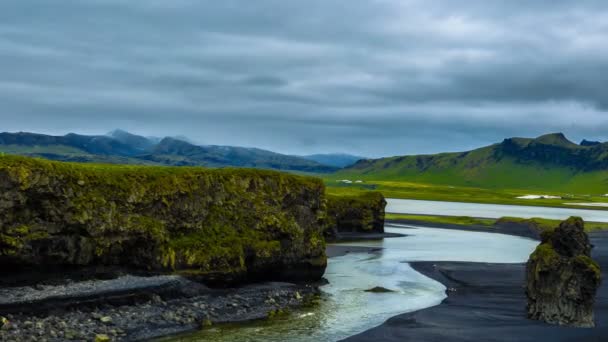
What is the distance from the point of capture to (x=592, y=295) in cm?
3838

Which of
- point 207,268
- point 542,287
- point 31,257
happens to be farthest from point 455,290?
point 31,257

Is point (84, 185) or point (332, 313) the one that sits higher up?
point (84, 185)

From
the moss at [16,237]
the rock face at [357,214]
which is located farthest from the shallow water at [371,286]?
the moss at [16,237]

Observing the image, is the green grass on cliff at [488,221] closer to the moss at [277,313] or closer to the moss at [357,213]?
the moss at [357,213]

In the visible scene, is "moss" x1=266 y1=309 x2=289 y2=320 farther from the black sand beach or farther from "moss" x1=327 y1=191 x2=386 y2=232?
"moss" x1=327 y1=191 x2=386 y2=232

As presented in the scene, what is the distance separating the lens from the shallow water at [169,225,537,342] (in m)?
38.9

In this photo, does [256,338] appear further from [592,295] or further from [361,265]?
[361,265]

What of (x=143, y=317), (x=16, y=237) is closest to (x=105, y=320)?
(x=143, y=317)

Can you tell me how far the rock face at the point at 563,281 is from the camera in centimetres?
3809

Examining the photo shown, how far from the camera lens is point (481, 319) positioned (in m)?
42.8

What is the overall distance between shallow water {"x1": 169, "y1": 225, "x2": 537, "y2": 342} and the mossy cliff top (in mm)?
7593

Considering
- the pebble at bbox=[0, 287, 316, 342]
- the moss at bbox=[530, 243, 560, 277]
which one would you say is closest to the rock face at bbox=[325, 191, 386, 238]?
the pebble at bbox=[0, 287, 316, 342]

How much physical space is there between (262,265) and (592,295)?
94.5 feet

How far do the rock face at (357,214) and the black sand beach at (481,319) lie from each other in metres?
50.1
